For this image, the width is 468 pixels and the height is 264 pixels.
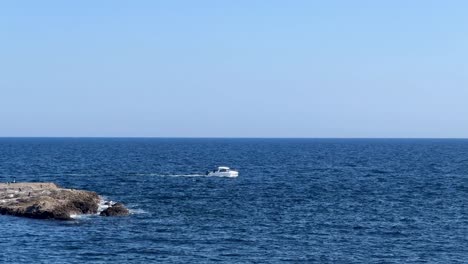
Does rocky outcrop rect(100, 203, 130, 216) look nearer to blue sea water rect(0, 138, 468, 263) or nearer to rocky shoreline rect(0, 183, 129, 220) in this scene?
rocky shoreline rect(0, 183, 129, 220)

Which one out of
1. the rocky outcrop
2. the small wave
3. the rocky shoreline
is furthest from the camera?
the small wave

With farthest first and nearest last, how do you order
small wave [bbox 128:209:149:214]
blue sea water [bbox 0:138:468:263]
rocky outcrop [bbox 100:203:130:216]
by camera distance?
small wave [bbox 128:209:149:214] < rocky outcrop [bbox 100:203:130:216] < blue sea water [bbox 0:138:468:263]

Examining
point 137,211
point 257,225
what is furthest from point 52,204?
point 257,225

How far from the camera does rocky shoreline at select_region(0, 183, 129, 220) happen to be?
78.6 metres

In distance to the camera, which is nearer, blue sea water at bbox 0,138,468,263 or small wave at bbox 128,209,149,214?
blue sea water at bbox 0,138,468,263

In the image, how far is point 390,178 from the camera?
450 feet

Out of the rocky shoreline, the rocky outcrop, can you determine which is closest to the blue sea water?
the rocky outcrop

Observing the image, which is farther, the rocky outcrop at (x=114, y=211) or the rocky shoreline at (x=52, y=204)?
the rocky outcrop at (x=114, y=211)

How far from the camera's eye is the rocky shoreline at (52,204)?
78625 millimetres

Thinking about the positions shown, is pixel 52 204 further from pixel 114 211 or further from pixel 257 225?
pixel 257 225

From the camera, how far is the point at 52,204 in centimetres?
8050

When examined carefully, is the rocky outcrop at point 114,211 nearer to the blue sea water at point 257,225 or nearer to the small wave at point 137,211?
the blue sea water at point 257,225

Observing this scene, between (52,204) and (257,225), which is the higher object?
(52,204)

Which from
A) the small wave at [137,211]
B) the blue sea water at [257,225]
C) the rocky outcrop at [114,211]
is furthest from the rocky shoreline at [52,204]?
the blue sea water at [257,225]
